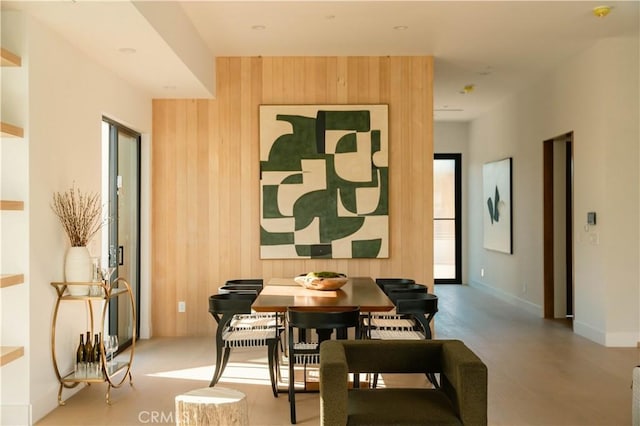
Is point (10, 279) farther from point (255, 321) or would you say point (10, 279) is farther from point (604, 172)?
point (604, 172)

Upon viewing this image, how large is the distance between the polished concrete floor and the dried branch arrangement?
1166 mm

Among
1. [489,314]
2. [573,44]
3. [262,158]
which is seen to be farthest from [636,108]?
[262,158]

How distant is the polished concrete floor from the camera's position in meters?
4.31

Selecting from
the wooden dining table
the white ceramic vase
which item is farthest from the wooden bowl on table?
the white ceramic vase

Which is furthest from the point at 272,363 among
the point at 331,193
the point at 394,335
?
the point at 331,193

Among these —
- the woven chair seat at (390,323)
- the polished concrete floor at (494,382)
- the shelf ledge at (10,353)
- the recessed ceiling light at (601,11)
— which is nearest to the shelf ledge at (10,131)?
the shelf ledge at (10,353)

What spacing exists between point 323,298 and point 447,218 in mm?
8368

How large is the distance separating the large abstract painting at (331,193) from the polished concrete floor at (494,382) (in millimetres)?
1340

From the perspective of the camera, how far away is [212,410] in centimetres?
290

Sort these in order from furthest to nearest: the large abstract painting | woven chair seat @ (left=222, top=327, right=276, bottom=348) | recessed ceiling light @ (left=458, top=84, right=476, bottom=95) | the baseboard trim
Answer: recessed ceiling light @ (left=458, top=84, right=476, bottom=95) < the baseboard trim < the large abstract painting < woven chair seat @ (left=222, top=327, right=276, bottom=348)

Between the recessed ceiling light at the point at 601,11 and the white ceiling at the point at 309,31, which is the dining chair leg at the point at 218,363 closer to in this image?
the white ceiling at the point at 309,31

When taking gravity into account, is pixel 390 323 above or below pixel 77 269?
below

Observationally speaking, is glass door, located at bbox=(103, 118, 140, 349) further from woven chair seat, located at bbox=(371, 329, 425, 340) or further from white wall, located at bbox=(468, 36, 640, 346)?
white wall, located at bbox=(468, 36, 640, 346)

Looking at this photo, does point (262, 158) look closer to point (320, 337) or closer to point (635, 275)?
point (320, 337)
